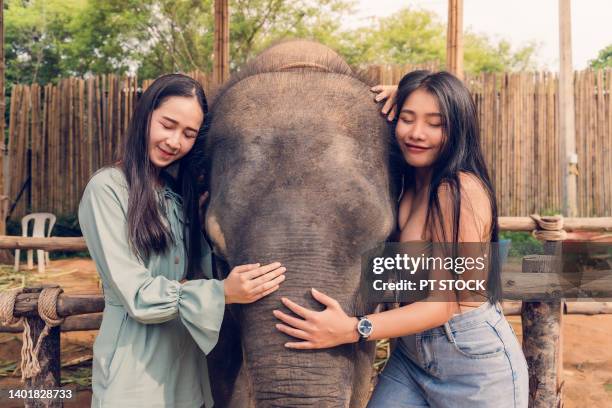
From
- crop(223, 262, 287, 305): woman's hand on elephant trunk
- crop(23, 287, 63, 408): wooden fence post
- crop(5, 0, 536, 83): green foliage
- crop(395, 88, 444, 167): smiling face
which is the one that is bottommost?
crop(23, 287, 63, 408): wooden fence post

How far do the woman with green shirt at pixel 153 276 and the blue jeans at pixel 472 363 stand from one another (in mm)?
672

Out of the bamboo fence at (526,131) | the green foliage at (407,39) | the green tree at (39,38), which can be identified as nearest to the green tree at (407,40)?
the green foliage at (407,39)

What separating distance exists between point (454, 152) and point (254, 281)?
2.95 feet

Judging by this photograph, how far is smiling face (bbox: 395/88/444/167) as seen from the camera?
2264 mm

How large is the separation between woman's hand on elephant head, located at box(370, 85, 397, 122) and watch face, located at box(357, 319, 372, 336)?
1.02 m

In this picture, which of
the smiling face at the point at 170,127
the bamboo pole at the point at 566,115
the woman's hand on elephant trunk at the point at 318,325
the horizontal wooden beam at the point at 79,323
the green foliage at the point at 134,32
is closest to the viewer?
the woman's hand on elephant trunk at the point at 318,325

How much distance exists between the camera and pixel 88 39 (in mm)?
18984

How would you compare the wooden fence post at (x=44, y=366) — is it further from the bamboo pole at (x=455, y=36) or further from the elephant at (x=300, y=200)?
the bamboo pole at (x=455, y=36)

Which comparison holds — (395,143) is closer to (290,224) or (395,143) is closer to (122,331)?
(290,224)

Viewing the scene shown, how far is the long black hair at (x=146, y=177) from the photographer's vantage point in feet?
7.36

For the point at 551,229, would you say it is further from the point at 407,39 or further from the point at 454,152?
the point at 407,39

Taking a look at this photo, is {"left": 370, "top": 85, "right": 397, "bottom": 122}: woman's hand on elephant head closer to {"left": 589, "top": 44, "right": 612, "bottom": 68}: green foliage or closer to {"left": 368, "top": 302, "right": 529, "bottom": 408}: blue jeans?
{"left": 368, "top": 302, "right": 529, "bottom": 408}: blue jeans

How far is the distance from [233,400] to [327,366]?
1.44 metres

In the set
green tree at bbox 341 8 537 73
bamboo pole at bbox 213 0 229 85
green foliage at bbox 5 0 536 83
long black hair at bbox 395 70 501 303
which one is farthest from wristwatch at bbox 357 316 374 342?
green tree at bbox 341 8 537 73
